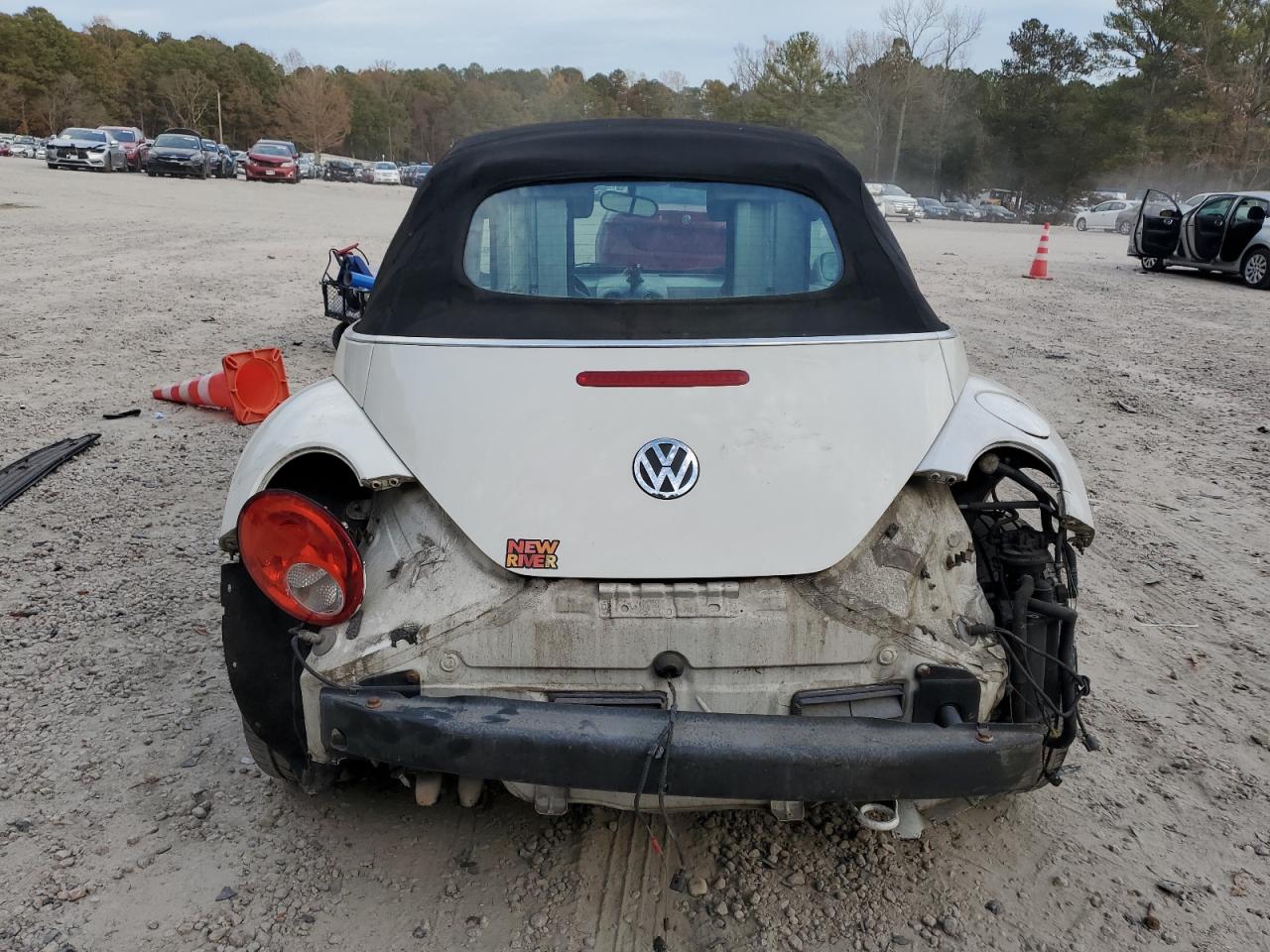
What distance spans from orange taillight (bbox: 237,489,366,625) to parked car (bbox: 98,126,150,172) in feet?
142

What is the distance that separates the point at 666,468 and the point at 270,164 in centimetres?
4467

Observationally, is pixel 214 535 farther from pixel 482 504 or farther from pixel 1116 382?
pixel 1116 382

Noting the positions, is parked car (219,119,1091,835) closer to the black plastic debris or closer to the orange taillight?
the orange taillight

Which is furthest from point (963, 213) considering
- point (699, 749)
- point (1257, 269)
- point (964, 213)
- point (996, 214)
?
point (699, 749)

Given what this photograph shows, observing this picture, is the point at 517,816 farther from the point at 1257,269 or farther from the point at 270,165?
the point at 270,165

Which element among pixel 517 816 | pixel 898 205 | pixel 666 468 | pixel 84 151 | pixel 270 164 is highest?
pixel 666 468

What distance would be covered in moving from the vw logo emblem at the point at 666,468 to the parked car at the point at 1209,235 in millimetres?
17885

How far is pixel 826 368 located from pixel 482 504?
966mm

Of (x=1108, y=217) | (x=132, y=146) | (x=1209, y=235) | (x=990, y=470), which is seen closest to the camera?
(x=990, y=470)

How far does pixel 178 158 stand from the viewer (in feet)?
124

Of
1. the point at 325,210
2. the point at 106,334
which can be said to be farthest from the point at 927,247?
the point at 106,334

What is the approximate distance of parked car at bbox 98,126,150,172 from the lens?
41188 mm

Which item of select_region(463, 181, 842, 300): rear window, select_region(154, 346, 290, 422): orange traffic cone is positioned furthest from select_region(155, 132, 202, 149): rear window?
select_region(463, 181, 842, 300): rear window

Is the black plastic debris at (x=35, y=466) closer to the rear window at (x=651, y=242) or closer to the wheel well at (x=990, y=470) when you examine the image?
the rear window at (x=651, y=242)
